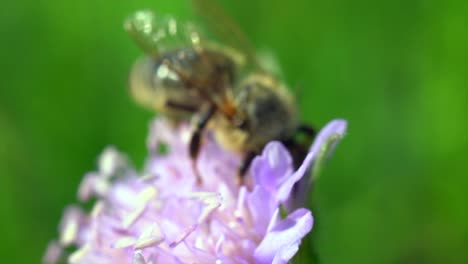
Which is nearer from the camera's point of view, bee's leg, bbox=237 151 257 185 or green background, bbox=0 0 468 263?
bee's leg, bbox=237 151 257 185

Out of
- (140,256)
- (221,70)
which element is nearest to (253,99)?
(221,70)

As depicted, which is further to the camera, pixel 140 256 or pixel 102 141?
pixel 102 141

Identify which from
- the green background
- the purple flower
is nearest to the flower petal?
the purple flower

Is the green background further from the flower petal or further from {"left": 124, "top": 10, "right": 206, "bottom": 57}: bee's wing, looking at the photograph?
the flower petal

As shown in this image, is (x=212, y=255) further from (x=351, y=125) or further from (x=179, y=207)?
(x=351, y=125)

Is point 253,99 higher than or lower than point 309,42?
lower
